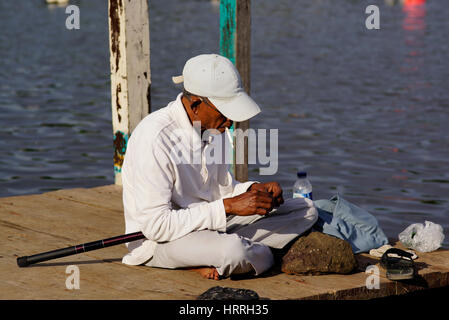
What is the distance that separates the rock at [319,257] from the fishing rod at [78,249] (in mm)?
897

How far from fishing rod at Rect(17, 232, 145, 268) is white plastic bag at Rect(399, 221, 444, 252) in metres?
1.92

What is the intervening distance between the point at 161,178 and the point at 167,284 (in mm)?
620

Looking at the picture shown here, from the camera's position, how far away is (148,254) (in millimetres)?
4785

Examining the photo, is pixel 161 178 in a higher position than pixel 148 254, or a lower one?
higher

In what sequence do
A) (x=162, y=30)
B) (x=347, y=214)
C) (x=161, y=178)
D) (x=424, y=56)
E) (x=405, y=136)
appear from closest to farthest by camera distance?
(x=161, y=178)
(x=347, y=214)
(x=405, y=136)
(x=424, y=56)
(x=162, y=30)

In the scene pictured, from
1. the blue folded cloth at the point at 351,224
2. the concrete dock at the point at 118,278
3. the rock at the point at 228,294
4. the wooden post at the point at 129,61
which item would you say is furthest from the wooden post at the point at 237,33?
the rock at the point at 228,294

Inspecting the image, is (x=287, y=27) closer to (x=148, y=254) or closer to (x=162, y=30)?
(x=162, y=30)

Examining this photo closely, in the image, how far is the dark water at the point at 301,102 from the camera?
388 inches

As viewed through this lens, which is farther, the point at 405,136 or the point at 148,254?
the point at 405,136

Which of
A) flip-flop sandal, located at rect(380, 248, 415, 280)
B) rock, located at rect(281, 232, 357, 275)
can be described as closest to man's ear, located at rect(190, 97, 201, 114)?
rock, located at rect(281, 232, 357, 275)

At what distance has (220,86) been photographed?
4.36 meters

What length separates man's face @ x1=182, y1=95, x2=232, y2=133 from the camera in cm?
442

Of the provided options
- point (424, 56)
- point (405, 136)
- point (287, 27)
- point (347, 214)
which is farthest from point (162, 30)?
point (347, 214)

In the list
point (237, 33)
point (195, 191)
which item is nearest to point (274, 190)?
point (195, 191)
